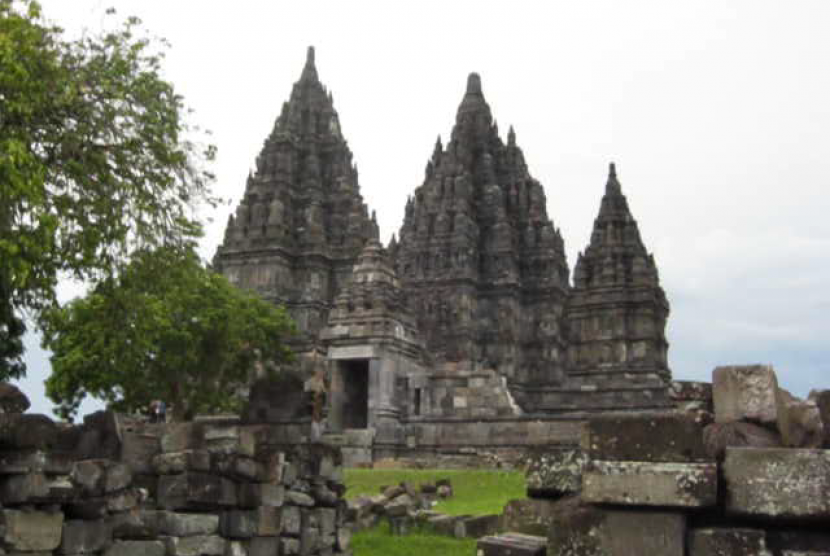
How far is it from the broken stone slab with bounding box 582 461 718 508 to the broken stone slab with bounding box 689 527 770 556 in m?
0.18

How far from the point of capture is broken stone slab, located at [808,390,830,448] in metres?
6.02

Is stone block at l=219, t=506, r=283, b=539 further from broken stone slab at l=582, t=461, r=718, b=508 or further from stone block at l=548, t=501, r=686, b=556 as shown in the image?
broken stone slab at l=582, t=461, r=718, b=508

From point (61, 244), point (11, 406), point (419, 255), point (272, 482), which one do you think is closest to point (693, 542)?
point (11, 406)

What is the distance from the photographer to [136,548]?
8625 millimetres

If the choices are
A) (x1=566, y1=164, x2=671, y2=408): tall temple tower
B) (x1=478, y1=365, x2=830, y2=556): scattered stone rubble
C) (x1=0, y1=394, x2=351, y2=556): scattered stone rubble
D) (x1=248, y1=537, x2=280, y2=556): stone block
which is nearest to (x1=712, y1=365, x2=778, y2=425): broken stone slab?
(x1=478, y1=365, x2=830, y2=556): scattered stone rubble

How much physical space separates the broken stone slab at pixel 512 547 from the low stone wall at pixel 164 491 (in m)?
3.64

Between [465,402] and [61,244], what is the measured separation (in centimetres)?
1393

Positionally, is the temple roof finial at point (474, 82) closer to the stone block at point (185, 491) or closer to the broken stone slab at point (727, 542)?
the stone block at point (185, 491)

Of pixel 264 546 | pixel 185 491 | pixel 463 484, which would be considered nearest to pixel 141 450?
pixel 185 491

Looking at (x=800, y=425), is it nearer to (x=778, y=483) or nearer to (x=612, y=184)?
(x=778, y=483)

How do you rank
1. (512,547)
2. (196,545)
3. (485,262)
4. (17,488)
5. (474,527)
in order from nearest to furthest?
(512,547)
(17,488)
(196,545)
(474,527)
(485,262)

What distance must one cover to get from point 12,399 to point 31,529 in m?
1.12

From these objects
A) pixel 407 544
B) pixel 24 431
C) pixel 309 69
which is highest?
pixel 309 69

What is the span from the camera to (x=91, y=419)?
9.09 metres
